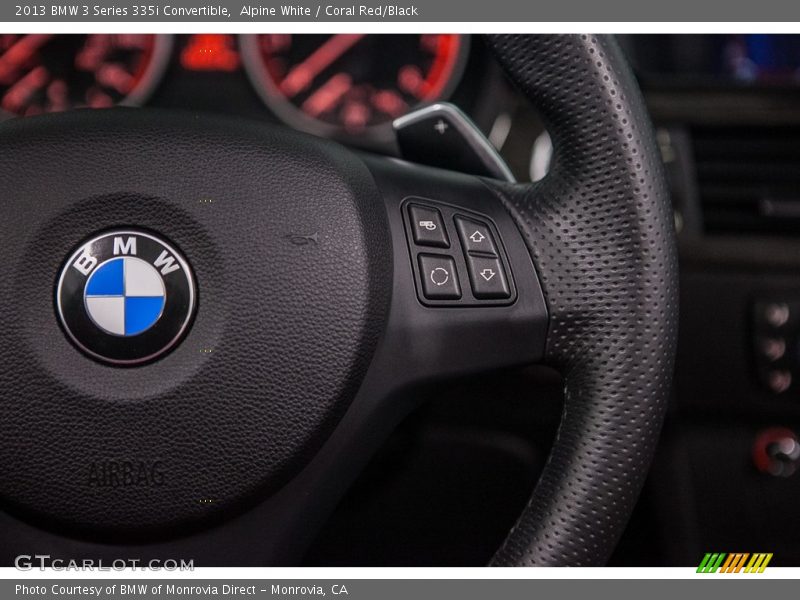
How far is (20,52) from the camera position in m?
1.79

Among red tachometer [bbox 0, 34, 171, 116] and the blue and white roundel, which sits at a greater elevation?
red tachometer [bbox 0, 34, 171, 116]

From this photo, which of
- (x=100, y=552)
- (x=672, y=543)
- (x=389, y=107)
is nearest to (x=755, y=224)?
(x=672, y=543)

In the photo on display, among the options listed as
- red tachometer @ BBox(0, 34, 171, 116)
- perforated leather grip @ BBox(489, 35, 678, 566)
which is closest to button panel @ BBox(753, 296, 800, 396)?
perforated leather grip @ BBox(489, 35, 678, 566)

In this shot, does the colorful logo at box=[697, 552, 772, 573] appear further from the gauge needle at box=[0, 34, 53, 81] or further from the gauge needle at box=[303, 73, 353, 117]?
the gauge needle at box=[0, 34, 53, 81]

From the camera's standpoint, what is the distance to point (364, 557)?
3.92 feet

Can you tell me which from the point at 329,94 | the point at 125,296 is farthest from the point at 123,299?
the point at 329,94

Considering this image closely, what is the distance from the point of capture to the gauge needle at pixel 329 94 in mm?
1897

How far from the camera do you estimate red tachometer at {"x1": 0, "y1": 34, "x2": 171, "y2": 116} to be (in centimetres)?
179

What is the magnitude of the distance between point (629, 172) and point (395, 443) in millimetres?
579

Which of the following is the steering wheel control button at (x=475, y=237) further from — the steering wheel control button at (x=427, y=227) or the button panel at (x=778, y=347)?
the button panel at (x=778, y=347)

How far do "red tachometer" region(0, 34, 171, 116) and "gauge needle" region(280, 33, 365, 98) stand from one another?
9.4 inches

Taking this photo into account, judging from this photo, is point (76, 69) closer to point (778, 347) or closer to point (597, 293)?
point (778, 347)

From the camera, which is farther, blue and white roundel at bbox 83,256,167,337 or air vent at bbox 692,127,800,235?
air vent at bbox 692,127,800,235

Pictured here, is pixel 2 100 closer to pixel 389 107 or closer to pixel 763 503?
pixel 389 107
